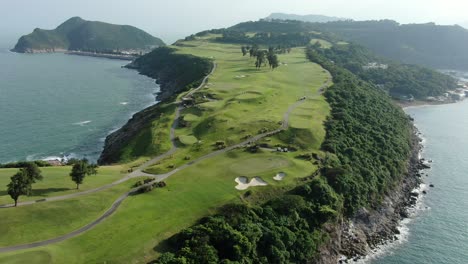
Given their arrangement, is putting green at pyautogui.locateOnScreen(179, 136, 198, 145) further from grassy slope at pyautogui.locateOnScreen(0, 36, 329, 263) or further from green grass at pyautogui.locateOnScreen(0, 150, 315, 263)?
green grass at pyautogui.locateOnScreen(0, 150, 315, 263)

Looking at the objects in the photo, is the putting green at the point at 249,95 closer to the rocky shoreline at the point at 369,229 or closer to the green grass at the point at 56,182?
the rocky shoreline at the point at 369,229

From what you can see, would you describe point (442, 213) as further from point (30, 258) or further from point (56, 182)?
point (30, 258)

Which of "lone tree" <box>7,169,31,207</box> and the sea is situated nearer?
"lone tree" <box>7,169,31,207</box>

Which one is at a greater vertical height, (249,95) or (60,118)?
(249,95)

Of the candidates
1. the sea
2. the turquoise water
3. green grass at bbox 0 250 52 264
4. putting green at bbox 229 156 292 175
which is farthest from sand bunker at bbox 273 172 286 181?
green grass at bbox 0 250 52 264

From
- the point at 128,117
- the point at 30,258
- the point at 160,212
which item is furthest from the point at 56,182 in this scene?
the point at 128,117

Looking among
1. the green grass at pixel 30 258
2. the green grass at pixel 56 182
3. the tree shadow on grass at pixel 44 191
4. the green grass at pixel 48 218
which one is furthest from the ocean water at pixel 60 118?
the green grass at pixel 30 258

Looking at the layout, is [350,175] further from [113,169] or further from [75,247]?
[75,247]
